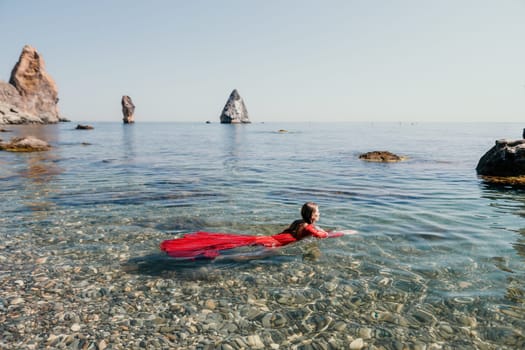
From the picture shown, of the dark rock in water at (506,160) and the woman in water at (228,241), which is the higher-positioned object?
the dark rock in water at (506,160)

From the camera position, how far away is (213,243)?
8234 mm

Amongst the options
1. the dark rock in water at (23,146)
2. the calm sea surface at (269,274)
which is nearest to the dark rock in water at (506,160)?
the calm sea surface at (269,274)

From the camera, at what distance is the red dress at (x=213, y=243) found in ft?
26.1

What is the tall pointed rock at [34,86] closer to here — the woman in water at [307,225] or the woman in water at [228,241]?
the woman in water at [228,241]

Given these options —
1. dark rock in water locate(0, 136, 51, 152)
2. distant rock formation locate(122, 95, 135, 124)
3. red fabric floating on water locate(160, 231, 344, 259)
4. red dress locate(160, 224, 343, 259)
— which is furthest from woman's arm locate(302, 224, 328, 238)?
distant rock formation locate(122, 95, 135, 124)

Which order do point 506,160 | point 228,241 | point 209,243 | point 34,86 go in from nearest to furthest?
point 209,243 < point 228,241 < point 506,160 < point 34,86

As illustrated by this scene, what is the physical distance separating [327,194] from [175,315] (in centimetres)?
1091

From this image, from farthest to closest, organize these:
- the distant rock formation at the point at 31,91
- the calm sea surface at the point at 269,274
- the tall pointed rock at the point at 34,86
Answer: the tall pointed rock at the point at 34,86
the distant rock formation at the point at 31,91
the calm sea surface at the point at 269,274

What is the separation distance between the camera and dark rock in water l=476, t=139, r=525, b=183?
59.3 ft

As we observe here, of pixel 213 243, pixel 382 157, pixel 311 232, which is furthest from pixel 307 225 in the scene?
pixel 382 157

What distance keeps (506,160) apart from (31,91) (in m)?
171

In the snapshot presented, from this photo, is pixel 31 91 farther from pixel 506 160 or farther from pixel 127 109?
pixel 506 160

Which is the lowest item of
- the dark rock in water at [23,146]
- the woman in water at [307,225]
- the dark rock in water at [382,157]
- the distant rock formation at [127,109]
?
the woman in water at [307,225]

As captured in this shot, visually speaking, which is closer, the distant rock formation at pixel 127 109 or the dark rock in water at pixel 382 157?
the dark rock in water at pixel 382 157
